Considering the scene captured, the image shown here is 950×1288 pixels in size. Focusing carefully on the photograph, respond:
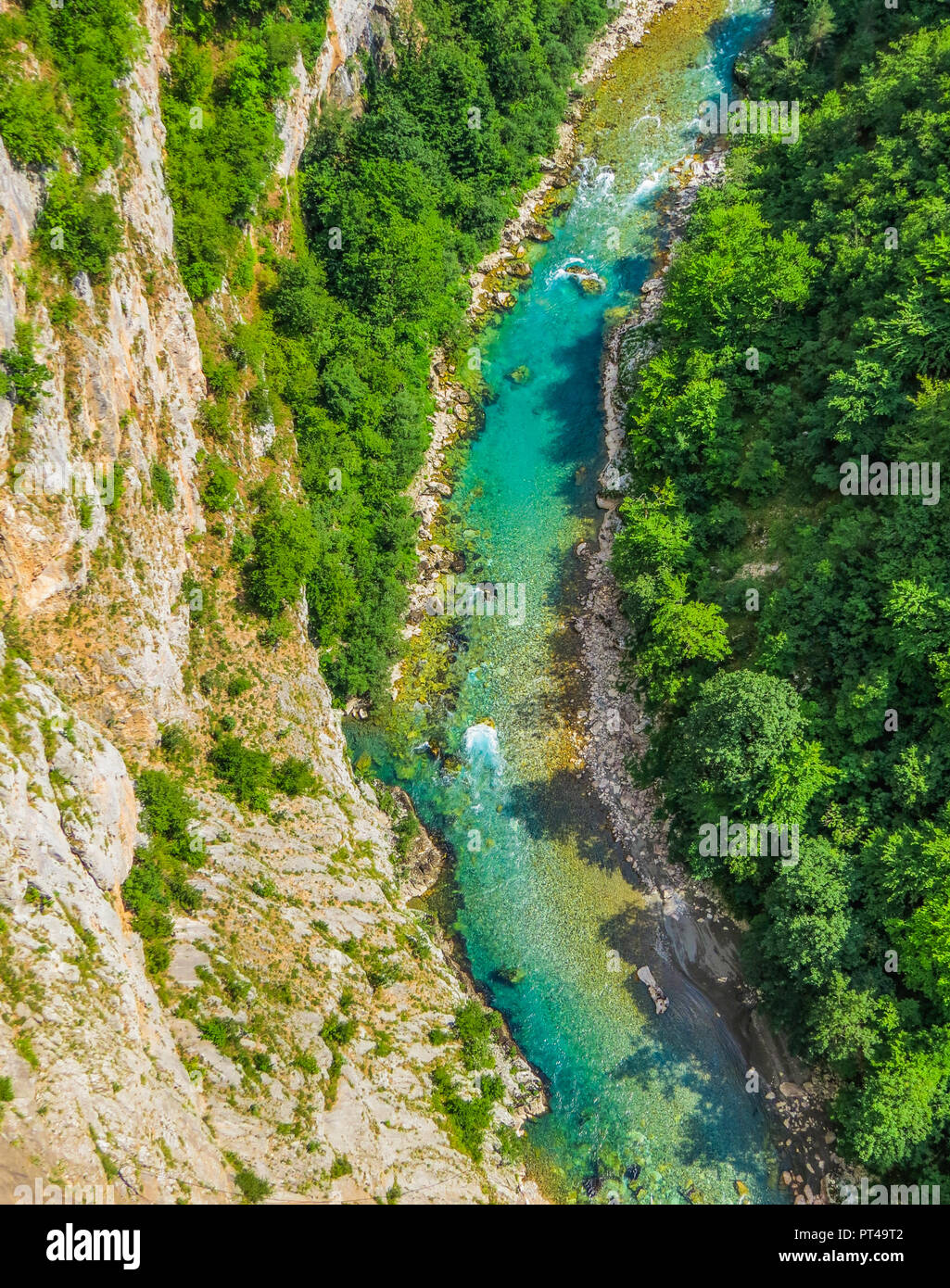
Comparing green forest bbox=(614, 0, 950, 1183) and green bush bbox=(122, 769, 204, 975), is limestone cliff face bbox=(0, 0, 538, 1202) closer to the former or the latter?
green bush bbox=(122, 769, 204, 975)

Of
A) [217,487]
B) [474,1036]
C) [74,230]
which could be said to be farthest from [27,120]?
[474,1036]

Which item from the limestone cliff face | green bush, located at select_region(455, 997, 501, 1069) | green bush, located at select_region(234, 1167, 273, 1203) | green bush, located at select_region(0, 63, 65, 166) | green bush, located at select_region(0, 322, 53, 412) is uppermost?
green bush, located at select_region(0, 63, 65, 166)

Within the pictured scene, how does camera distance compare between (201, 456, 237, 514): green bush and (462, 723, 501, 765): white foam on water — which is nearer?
(201, 456, 237, 514): green bush

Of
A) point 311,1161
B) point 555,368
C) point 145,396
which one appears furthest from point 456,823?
point 555,368

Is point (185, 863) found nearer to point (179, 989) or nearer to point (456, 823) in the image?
point (179, 989)

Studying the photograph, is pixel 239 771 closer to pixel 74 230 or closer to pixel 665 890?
pixel 665 890

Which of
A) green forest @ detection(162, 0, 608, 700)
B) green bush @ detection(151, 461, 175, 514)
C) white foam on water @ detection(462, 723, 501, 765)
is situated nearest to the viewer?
green bush @ detection(151, 461, 175, 514)

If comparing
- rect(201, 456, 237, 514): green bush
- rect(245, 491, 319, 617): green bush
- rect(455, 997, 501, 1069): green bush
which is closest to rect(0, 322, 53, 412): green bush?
rect(201, 456, 237, 514): green bush
